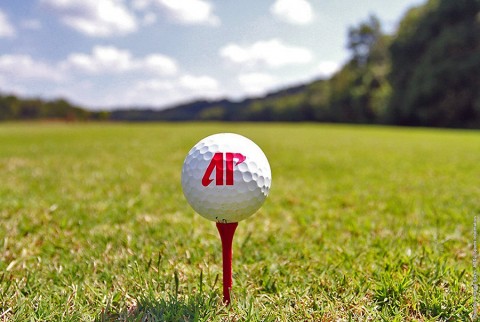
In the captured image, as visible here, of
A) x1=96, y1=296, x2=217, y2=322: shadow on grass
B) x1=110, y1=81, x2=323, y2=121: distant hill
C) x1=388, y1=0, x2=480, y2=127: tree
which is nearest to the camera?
x1=96, y1=296, x2=217, y2=322: shadow on grass

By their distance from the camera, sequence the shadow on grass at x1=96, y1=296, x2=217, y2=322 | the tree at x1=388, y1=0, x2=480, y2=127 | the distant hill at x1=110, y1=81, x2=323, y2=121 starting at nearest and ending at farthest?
A: the shadow on grass at x1=96, y1=296, x2=217, y2=322
the tree at x1=388, y1=0, x2=480, y2=127
the distant hill at x1=110, y1=81, x2=323, y2=121

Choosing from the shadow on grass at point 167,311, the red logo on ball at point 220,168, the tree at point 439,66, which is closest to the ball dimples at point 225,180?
the red logo on ball at point 220,168

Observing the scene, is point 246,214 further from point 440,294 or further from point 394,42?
point 394,42

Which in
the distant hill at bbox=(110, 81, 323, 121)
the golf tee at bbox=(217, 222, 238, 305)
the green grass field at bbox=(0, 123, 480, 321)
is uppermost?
the distant hill at bbox=(110, 81, 323, 121)

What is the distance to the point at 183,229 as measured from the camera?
2.55 metres

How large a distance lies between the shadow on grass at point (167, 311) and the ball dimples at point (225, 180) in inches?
14.4

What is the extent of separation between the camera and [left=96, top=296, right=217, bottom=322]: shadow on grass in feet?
4.61

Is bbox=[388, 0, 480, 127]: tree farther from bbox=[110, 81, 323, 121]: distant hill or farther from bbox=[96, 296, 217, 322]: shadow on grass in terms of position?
bbox=[110, 81, 323, 121]: distant hill

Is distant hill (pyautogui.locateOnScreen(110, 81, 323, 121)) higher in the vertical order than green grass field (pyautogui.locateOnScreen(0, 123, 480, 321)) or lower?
higher

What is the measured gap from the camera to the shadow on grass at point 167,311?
1.40 meters

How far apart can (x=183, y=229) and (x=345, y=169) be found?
12.6ft

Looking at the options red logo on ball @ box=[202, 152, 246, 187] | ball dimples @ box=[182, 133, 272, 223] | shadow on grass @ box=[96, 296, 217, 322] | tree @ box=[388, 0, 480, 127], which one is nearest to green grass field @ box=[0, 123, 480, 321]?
shadow on grass @ box=[96, 296, 217, 322]

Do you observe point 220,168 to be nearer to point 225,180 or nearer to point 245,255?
point 225,180

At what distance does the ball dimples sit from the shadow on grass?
37 cm
